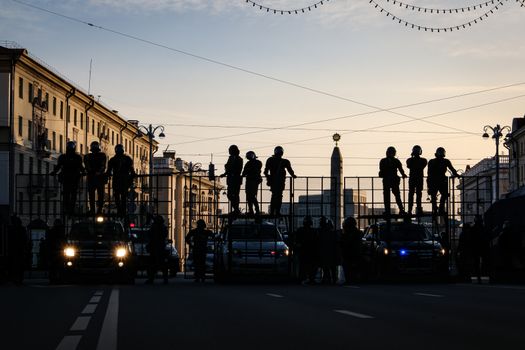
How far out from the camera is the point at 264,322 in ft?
41.9

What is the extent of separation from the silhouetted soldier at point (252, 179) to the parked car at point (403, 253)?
336cm

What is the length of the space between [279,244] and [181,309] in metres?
14.4

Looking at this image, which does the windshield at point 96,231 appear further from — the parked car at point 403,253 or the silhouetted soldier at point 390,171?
the silhouetted soldier at point 390,171

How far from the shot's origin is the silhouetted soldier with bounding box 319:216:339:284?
29.5 metres

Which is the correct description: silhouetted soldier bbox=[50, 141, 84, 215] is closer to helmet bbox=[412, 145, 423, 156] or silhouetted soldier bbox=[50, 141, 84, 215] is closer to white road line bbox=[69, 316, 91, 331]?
helmet bbox=[412, 145, 423, 156]

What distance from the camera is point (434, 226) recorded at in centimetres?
3183

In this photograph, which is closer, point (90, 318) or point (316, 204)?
point (90, 318)

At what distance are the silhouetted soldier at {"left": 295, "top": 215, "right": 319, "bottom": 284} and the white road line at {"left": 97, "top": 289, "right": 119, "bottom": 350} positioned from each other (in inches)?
523

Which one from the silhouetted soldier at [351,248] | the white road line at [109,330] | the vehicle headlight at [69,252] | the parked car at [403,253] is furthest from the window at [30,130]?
the white road line at [109,330]

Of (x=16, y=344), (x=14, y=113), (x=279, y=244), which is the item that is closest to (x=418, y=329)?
(x=16, y=344)

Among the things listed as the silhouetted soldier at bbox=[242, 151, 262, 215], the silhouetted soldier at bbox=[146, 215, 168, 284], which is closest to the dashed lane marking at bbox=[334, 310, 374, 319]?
the silhouetted soldier at bbox=[146, 215, 168, 284]

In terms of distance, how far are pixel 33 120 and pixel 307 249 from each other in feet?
187

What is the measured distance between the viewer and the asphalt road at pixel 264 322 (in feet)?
33.4

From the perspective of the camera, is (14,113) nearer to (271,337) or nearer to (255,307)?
(255,307)
